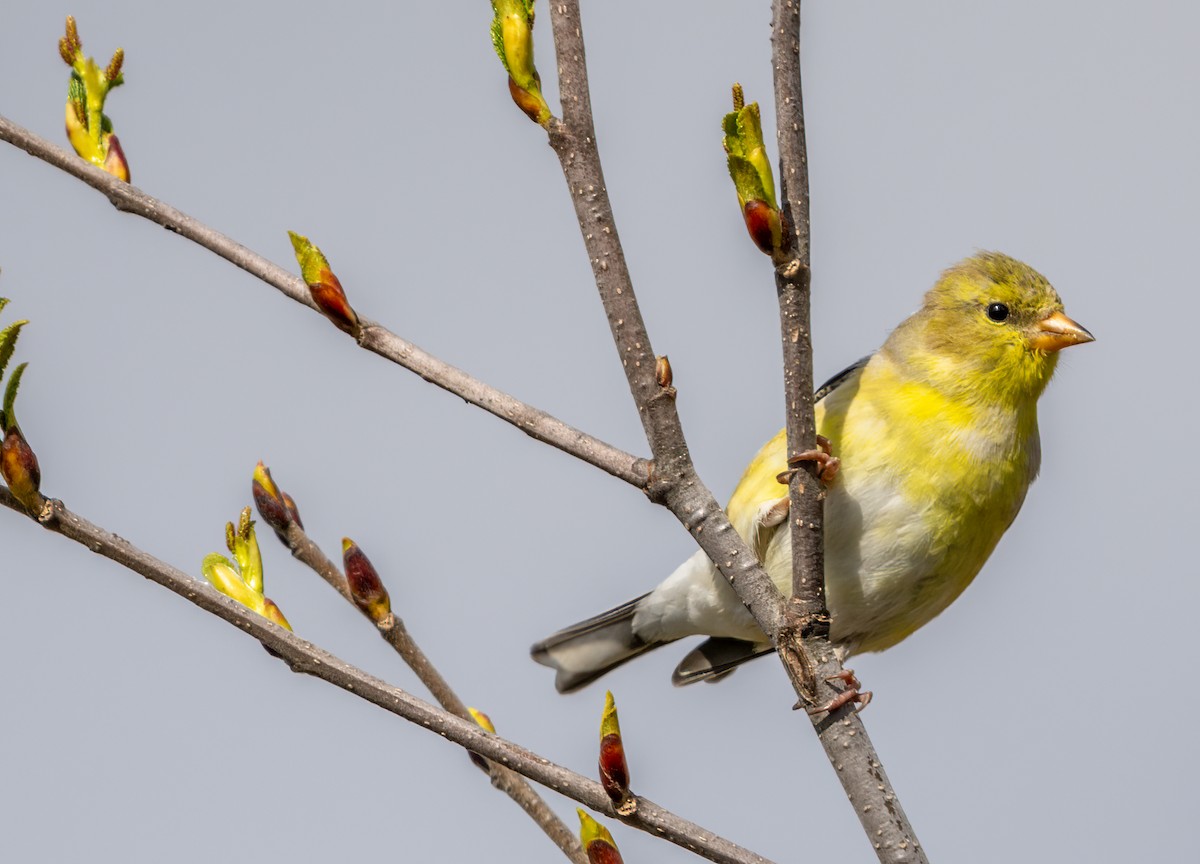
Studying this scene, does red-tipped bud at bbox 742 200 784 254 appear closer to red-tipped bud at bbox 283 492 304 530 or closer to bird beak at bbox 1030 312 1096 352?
red-tipped bud at bbox 283 492 304 530

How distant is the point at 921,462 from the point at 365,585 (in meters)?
1.92

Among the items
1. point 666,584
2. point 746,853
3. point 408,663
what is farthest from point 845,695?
point 666,584

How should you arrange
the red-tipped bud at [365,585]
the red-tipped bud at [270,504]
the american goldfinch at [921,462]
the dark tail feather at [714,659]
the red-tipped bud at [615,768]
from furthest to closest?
the dark tail feather at [714,659]
the american goldfinch at [921,462]
the red-tipped bud at [270,504]
the red-tipped bud at [365,585]
the red-tipped bud at [615,768]

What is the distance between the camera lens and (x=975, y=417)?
154 inches

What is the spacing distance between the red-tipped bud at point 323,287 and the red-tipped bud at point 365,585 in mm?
552

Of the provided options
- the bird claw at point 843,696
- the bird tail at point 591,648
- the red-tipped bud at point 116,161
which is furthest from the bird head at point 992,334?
the red-tipped bud at point 116,161

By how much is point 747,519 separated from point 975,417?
766 millimetres

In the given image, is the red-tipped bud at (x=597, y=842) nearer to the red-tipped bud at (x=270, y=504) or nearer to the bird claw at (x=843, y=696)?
the bird claw at (x=843, y=696)

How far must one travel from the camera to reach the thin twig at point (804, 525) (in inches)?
74.9

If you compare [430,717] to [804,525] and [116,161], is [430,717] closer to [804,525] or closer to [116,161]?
[804,525]

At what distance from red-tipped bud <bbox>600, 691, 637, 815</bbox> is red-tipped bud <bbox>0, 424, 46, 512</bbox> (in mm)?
950

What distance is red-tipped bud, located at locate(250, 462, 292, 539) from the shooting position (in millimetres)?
2682

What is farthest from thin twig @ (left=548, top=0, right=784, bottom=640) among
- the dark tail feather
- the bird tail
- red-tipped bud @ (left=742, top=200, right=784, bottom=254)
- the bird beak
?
the bird tail

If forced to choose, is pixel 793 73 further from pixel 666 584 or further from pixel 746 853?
pixel 666 584
